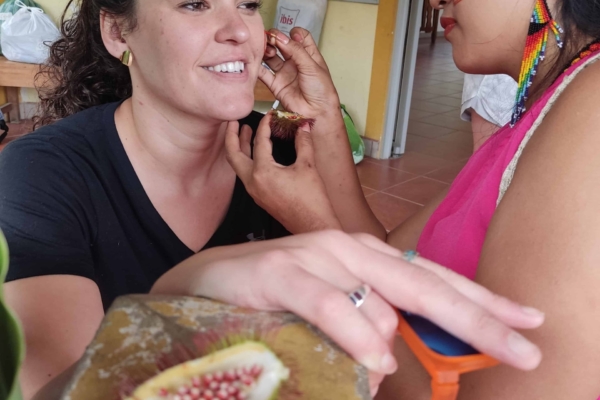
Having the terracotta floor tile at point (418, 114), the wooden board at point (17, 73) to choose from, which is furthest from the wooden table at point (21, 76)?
the terracotta floor tile at point (418, 114)

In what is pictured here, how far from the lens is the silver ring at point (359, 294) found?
14.1 inches

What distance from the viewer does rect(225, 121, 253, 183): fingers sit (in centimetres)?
96

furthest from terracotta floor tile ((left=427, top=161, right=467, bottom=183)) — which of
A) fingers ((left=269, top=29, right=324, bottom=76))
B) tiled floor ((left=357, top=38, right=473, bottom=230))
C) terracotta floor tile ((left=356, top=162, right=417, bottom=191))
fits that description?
fingers ((left=269, top=29, right=324, bottom=76))

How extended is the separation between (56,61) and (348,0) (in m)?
2.17

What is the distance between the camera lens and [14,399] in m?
0.24

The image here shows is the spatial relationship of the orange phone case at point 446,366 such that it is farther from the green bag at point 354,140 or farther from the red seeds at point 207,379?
the green bag at point 354,140

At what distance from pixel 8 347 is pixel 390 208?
240 cm

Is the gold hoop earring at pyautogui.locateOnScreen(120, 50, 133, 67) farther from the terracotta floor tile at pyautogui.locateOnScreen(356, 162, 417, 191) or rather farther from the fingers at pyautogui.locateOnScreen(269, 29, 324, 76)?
the terracotta floor tile at pyautogui.locateOnScreen(356, 162, 417, 191)

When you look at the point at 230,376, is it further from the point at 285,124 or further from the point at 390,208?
the point at 390,208

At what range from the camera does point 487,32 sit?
2.41ft

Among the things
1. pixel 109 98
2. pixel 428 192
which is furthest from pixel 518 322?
pixel 428 192

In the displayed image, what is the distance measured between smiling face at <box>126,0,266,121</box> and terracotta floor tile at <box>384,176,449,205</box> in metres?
1.87

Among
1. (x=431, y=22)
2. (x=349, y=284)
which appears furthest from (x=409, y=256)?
(x=431, y=22)

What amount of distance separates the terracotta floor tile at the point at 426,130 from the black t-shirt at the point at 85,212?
3014 mm
